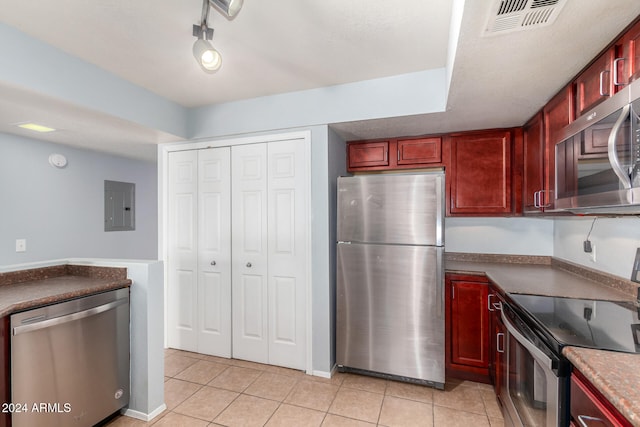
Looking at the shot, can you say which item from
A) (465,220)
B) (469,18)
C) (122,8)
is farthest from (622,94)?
(122,8)

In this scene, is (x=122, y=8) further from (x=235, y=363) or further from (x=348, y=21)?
(x=235, y=363)

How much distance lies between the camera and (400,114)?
2.28m

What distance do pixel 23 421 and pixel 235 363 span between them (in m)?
1.47

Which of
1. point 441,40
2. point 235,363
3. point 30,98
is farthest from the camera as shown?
point 235,363

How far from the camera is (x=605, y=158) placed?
3.97ft

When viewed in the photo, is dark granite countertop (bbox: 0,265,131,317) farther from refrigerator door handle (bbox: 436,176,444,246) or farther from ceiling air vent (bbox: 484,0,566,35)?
ceiling air vent (bbox: 484,0,566,35)

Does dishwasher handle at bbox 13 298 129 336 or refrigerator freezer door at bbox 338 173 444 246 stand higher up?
refrigerator freezer door at bbox 338 173 444 246

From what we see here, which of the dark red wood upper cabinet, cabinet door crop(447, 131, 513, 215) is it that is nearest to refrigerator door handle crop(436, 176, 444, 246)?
cabinet door crop(447, 131, 513, 215)

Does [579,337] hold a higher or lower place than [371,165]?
lower

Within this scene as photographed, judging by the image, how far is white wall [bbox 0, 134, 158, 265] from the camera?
9.57 ft

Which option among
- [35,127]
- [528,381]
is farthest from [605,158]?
[35,127]

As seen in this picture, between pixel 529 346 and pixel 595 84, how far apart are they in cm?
125

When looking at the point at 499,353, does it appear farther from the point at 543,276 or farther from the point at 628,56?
the point at 628,56

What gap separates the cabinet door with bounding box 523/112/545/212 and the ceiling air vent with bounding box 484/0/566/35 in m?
1.14
